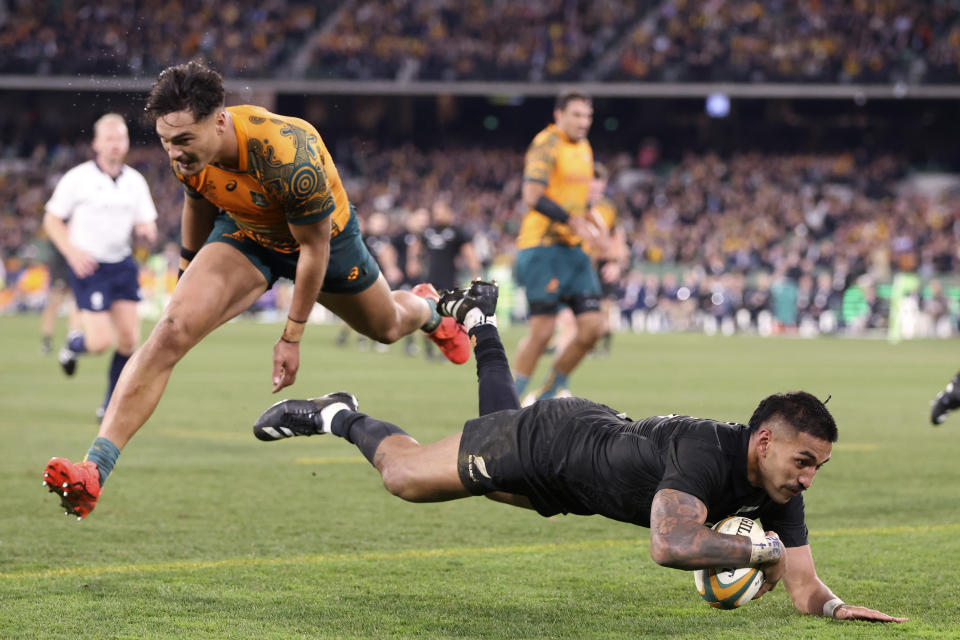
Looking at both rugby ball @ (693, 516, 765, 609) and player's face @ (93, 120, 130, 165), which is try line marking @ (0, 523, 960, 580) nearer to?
rugby ball @ (693, 516, 765, 609)

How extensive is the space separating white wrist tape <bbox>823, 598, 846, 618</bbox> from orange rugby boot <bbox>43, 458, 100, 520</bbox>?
3028 mm

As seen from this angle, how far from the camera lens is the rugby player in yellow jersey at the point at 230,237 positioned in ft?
17.9

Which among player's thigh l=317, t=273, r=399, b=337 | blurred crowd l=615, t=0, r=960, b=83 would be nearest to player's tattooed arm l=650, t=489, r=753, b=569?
player's thigh l=317, t=273, r=399, b=337

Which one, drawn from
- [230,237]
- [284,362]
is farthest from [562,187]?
[284,362]

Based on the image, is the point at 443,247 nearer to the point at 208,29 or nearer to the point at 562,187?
the point at 562,187

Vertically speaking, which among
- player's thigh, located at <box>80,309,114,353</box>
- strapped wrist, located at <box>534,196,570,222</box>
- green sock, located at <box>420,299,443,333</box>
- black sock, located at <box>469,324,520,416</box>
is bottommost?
black sock, located at <box>469,324,520,416</box>

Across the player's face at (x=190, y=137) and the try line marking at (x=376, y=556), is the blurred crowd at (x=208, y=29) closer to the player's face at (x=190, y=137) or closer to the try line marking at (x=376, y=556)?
the try line marking at (x=376, y=556)

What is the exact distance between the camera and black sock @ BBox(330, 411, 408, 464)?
582 cm

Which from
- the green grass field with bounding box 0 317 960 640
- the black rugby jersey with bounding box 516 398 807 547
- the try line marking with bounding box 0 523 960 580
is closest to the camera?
the black rugby jersey with bounding box 516 398 807 547

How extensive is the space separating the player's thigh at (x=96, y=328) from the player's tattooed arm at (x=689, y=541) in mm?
7595

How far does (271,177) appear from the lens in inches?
226

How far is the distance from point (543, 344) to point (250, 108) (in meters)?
5.42

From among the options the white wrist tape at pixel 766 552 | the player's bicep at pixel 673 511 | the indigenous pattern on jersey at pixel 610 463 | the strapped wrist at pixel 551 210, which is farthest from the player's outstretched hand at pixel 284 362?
the strapped wrist at pixel 551 210

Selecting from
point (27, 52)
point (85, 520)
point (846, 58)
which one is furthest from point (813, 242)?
point (85, 520)
